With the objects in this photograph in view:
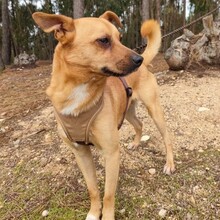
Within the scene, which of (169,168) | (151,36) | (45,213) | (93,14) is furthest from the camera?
(93,14)

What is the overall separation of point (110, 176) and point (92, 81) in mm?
852

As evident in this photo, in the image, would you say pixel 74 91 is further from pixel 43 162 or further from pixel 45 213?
pixel 43 162

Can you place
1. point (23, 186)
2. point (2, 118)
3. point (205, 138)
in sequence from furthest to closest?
point (2, 118)
point (205, 138)
point (23, 186)

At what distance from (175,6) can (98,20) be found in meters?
24.9

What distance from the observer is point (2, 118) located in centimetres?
588

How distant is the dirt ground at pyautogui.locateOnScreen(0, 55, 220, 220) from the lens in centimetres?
335

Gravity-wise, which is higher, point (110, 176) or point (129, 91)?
point (129, 91)

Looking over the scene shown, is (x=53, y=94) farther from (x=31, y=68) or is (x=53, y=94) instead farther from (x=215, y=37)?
(x=31, y=68)

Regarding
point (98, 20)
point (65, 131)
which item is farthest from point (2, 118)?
point (98, 20)

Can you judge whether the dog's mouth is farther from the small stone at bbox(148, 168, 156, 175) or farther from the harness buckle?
the small stone at bbox(148, 168, 156, 175)

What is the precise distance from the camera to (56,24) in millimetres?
2561

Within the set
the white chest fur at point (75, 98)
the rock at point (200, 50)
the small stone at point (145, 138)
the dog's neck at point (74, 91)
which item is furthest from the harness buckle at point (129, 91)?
the rock at point (200, 50)

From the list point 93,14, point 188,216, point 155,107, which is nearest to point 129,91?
point 155,107

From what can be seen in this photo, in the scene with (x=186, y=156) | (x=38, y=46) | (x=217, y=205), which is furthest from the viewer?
(x=38, y=46)
